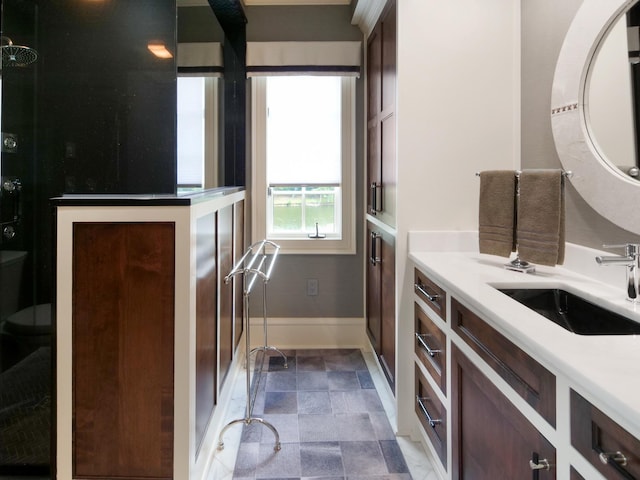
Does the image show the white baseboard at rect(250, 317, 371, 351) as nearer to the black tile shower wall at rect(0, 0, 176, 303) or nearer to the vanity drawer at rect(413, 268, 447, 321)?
the vanity drawer at rect(413, 268, 447, 321)

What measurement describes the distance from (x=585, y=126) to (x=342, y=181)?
195cm

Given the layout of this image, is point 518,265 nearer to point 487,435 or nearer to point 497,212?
point 497,212

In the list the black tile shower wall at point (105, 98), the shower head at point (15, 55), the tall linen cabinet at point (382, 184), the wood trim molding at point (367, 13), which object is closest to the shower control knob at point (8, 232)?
the black tile shower wall at point (105, 98)

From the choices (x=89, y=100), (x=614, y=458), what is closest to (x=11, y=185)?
(x=89, y=100)

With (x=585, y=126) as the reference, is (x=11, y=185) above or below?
below

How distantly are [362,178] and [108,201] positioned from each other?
7.19 ft

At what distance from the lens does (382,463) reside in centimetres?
199

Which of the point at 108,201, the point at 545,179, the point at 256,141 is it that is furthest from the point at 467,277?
the point at 256,141

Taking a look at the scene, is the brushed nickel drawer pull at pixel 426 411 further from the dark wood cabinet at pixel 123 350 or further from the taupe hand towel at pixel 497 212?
the dark wood cabinet at pixel 123 350

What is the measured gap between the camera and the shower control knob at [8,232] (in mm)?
1717

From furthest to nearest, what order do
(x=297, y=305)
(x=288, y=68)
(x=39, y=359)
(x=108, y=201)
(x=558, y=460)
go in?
(x=297, y=305)
(x=288, y=68)
(x=39, y=359)
(x=108, y=201)
(x=558, y=460)

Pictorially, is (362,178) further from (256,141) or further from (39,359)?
(39,359)

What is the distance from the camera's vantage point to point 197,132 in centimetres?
221

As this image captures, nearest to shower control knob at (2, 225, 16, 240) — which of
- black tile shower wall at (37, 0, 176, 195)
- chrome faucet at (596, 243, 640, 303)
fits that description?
black tile shower wall at (37, 0, 176, 195)
